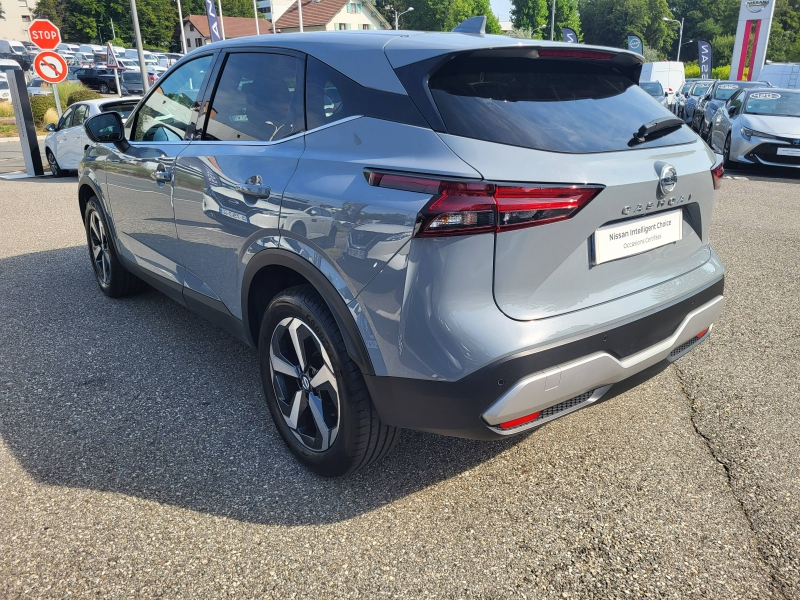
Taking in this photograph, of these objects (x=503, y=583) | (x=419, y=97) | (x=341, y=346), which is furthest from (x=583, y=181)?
(x=503, y=583)

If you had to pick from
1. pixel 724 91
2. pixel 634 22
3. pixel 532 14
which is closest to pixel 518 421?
A: pixel 724 91

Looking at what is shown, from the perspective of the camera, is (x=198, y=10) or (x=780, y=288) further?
(x=198, y=10)

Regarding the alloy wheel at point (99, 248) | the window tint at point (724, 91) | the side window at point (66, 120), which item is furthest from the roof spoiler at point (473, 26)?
the window tint at point (724, 91)

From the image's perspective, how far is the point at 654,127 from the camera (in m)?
2.72

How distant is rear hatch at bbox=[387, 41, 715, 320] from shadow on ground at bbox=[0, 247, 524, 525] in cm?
108

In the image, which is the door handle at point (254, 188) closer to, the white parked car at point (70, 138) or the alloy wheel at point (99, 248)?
the alloy wheel at point (99, 248)

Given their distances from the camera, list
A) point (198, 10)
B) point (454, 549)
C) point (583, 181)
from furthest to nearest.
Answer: point (198, 10), point (454, 549), point (583, 181)

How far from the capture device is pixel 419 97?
7.64 ft

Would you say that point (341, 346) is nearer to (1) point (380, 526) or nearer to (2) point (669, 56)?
(1) point (380, 526)

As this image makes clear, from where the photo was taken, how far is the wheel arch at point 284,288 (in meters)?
2.41

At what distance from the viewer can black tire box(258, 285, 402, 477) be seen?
8.18ft

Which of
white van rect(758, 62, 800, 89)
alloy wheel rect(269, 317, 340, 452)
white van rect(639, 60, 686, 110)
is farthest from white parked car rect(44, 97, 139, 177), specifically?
white van rect(758, 62, 800, 89)

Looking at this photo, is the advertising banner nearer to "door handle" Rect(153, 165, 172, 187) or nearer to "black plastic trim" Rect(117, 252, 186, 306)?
"black plastic trim" Rect(117, 252, 186, 306)

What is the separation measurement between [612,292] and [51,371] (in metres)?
3.26
